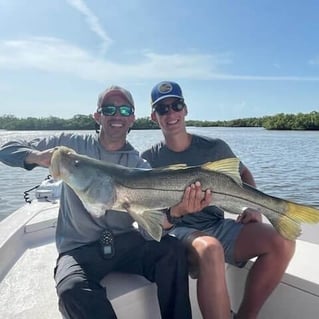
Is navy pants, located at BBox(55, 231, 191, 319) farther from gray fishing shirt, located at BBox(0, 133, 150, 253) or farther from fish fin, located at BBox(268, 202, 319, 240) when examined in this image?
fish fin, located at BBox(268, 202, 319, 240)

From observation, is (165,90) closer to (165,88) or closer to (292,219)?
(165,88)

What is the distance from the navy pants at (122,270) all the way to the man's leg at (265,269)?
46 cm

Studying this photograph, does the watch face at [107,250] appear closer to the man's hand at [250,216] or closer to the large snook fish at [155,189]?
the large snook fish at [155,189]

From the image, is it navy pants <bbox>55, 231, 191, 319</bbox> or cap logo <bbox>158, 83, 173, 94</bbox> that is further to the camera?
cap logo <bbox>158, 83, 173, 94</bbox>

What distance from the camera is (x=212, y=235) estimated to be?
291cm

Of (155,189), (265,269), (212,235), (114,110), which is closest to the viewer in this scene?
(155,189)

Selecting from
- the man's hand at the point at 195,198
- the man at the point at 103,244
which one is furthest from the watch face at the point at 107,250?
the man's hand at the point at 195,198

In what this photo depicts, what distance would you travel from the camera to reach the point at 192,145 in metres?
3.28

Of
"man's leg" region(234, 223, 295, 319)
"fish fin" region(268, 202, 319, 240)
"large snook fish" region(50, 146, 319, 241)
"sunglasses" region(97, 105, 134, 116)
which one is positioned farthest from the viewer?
"sunglasses" region(97, 105, 134, 116)

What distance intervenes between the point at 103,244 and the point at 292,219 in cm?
123

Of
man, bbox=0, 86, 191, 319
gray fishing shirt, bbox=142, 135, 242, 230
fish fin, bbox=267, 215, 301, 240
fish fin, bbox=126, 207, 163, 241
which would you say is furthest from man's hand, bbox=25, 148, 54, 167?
fish fin, bbox=267, 215, 301, 240

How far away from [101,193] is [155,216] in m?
0.36

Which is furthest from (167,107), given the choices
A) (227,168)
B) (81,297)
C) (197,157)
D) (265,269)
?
(81,297)

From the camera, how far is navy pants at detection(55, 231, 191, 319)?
6.79 ft
